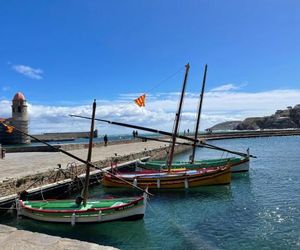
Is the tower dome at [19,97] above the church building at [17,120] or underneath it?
above

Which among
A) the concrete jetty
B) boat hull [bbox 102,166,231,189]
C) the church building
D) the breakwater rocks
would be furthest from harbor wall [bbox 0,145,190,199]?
the church building

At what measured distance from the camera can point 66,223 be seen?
58.1ft

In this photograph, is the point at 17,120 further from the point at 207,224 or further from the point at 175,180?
the point at 207,224

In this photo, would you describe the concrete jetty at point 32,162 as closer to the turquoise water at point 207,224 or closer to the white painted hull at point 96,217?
the white painted hull at point 96,217

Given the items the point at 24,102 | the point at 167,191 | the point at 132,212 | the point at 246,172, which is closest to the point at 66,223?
the point at 132,212

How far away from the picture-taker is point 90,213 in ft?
57.9

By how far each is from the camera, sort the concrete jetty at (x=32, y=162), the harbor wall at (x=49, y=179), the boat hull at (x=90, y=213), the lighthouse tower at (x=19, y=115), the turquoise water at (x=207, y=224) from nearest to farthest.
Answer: the turquoise water at (x=207, y=224)
the boat hull at (x=90, y=213)
the harbor wall at (x=49, y=179)
the concrete jetty at (x=32, y=162)
the lighthouse tower at (x=19, y=115)

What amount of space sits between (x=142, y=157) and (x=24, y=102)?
76590 mm

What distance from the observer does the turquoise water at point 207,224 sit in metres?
15.3

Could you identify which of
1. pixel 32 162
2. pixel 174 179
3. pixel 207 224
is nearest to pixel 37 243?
pixel 207 224

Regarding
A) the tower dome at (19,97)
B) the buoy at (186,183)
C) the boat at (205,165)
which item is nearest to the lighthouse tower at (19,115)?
the tower dome at (19,97)

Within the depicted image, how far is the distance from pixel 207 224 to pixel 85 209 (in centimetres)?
608

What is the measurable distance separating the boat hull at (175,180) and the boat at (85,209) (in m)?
8.49

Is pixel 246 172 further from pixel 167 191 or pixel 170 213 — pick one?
pixel 170 213
